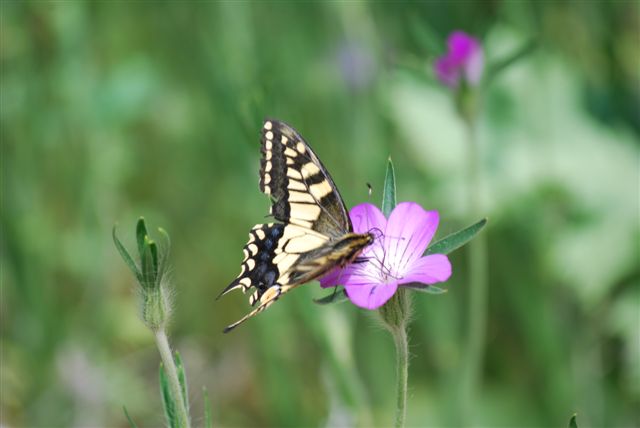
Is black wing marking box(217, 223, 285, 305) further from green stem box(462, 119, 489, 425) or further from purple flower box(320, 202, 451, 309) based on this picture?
green stem box(462, 119, 489, 425)

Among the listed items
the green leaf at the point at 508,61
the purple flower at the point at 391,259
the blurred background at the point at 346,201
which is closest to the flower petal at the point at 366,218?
the purple flower at the point at 391,259

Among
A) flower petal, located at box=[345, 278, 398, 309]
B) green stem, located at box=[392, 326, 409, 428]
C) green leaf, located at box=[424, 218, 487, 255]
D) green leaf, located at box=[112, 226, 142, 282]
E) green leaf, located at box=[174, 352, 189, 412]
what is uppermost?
green leaf, located at box=[112, 226, 142, 282]

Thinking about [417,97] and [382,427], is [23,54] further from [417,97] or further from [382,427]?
[382,427]

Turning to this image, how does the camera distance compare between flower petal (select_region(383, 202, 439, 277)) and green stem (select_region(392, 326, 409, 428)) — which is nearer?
green stem (select_region(392, 326, 409, 428))

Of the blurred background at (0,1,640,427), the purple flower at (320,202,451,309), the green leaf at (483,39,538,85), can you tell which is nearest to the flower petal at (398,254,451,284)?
the purple flower at (320,202,451,309)

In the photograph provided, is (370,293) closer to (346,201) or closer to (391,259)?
(391,259)

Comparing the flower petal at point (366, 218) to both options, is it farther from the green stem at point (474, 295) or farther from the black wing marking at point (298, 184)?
the green stem at point (474, 295)

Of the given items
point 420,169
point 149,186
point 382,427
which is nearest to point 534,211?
point 420,169

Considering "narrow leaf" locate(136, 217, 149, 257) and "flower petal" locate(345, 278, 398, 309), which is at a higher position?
"narrow leaf" locate(136, 217, 149, 257)
